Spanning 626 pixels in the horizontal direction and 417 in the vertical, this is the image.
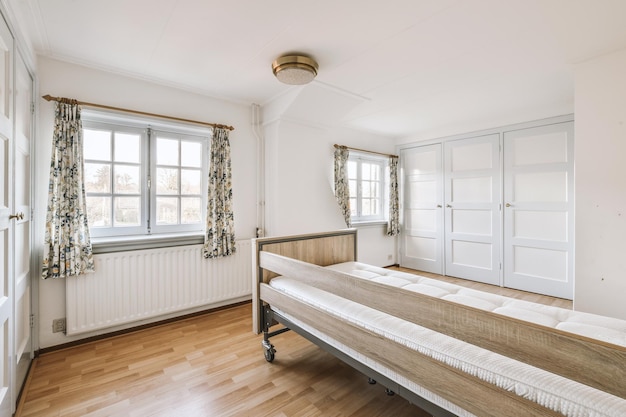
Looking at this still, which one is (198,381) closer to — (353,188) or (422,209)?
(353,188)

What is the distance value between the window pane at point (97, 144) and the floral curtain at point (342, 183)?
274cm

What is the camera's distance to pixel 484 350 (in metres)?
1.05

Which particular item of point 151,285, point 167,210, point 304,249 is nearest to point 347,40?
point 304,249

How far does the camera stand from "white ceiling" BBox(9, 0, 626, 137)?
5.57ft

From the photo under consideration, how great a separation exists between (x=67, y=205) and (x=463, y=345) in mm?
2851

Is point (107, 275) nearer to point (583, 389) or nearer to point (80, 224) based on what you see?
point (80, 224)

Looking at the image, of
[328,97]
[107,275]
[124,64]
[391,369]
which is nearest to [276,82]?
[328,97]

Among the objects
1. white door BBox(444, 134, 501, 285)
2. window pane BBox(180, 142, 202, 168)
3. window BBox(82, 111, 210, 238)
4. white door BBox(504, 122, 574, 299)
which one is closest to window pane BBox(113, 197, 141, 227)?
window BBox(82, 111, 210, 238)

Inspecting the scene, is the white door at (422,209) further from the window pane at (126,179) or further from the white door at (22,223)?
the white door at (22,223)

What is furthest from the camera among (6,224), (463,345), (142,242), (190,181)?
(190,181)

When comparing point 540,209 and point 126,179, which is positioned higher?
point 126,179

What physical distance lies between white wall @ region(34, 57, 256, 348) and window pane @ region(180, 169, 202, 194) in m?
0.38

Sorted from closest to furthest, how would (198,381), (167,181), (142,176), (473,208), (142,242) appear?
(198,381) → (142,242) → (142,176) → (167,181) → (473,208)

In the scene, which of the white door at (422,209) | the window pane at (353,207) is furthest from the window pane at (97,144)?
the white door at (422,209)
